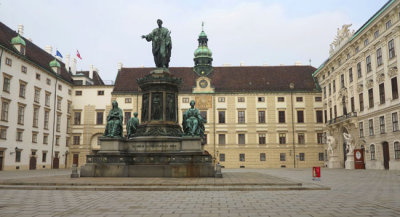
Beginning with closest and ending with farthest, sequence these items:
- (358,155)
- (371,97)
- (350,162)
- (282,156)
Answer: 1. (371,97)
2. (358,155)
3. (350,162)
4. (282,156)

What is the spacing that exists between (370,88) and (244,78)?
2322 centimetres

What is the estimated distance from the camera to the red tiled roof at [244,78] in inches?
2176

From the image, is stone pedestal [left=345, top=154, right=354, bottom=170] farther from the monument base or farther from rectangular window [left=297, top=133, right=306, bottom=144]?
the monument base

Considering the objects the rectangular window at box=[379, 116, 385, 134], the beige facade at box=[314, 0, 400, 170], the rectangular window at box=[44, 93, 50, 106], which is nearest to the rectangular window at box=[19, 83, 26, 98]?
the rectangular window at box=[44, 93, 50, 106]

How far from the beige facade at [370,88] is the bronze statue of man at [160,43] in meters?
22.5

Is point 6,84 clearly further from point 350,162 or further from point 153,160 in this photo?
point 350,162


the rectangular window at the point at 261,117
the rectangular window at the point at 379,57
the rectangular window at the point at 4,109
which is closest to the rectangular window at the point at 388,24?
the rectangular window at the point at 379,57

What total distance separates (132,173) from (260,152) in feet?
127

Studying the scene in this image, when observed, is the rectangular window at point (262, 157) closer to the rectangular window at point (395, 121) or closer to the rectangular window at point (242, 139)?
the rectangular window at point (242, 139)

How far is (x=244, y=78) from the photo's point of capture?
57.3 metres

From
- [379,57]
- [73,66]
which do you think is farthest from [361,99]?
[73,66]

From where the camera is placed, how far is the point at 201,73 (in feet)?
190

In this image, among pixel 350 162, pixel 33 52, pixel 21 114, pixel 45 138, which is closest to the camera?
pixel 350 162

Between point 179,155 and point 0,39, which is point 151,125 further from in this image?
point 0,39
